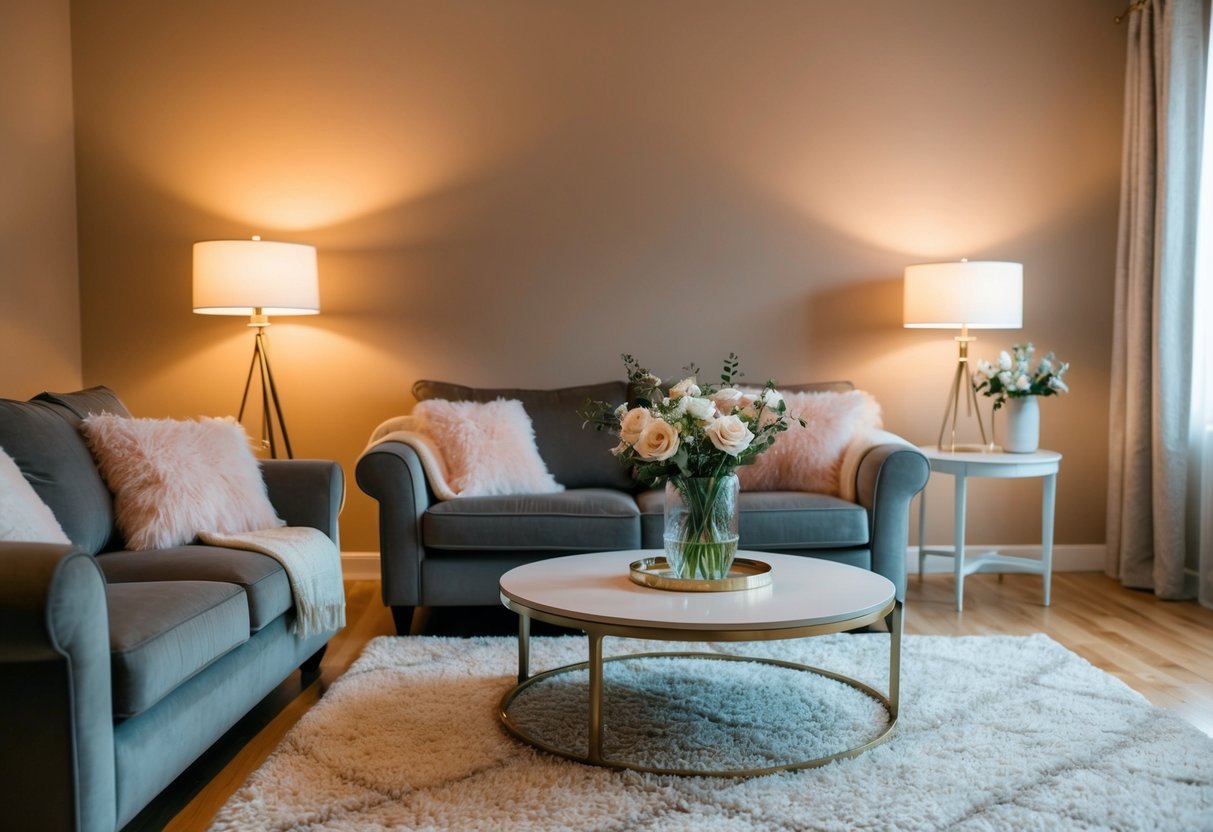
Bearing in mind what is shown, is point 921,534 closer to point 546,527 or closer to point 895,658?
point 546,527

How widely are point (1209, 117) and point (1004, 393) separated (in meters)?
1.36

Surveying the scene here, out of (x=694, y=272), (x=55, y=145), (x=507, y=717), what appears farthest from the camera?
(x=694, y=272)

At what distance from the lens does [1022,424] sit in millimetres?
4059

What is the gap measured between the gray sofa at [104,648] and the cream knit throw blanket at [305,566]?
1.6 inches

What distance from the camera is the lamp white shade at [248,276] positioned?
12.7ft

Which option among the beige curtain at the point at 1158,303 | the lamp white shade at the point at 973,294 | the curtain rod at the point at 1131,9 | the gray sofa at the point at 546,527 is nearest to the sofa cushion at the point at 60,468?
the gray sofa at the point at 546,527

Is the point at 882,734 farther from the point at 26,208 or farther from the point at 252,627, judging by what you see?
the point at 26,208

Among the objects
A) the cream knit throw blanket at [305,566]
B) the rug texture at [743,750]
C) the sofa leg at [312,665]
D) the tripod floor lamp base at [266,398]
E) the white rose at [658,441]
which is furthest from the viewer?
the tripod floor lamp base at [266,398]

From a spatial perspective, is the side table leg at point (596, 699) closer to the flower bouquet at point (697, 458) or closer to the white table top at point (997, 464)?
the flower bouquet at point (697, 458)

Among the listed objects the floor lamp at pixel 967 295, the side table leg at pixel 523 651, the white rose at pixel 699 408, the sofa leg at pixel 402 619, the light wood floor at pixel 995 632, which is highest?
the floor lamp at pixel 967 295

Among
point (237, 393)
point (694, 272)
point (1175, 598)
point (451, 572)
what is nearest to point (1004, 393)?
point (1175, 598)

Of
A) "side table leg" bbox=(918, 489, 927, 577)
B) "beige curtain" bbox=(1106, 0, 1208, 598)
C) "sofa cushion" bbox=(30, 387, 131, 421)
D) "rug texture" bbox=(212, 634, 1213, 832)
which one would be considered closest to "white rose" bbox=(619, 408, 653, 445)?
"rug texture" bbox=(212, 634, 1213, 832)

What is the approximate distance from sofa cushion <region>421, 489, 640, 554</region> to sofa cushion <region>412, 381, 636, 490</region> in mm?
525

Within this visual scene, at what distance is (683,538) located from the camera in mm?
2543
